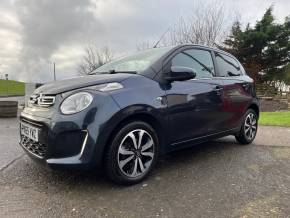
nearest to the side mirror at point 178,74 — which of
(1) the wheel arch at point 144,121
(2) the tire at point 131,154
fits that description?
(1) the wheel arch at point 144,121

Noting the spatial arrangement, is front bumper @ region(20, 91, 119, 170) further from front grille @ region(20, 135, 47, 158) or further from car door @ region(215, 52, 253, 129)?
car door @ region(215, 52, 253, 129)

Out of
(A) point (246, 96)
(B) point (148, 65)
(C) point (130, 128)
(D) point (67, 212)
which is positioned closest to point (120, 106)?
(C) point (130, 128)

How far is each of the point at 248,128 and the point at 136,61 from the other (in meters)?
2.46

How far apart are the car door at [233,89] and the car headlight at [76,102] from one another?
90.4 inches

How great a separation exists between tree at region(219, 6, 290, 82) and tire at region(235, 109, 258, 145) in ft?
68.0

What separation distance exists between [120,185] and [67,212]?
Answer: 763 millimetres

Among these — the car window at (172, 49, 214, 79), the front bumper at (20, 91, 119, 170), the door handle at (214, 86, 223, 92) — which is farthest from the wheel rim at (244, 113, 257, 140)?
the front bumper at (20, 91, 119, 170)

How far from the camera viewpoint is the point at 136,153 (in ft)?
12.4

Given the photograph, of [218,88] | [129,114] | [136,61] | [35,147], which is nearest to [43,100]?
[35,147]

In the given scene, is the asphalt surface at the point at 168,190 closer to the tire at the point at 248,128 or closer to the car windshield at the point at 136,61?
the tire at the point at 248,128

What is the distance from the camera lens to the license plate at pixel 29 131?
3.59m

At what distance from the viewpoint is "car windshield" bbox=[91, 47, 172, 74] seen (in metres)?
4.27

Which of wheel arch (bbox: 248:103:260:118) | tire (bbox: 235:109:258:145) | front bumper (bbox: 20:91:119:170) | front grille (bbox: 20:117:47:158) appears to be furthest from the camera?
wheel arch (bbox: 248:103:260:118)

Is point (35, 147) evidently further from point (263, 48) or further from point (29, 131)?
point (263, 48)
